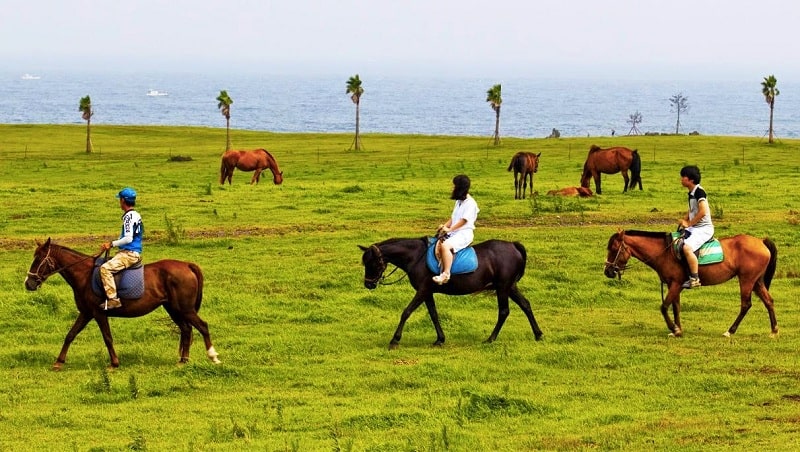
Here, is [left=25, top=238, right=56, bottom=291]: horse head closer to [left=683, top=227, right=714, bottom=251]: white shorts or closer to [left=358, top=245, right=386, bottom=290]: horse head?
[left=358, top=245, right=386, bottom=290]: horse head

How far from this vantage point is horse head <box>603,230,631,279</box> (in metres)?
16.6

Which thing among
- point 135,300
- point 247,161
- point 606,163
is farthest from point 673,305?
point 247,161

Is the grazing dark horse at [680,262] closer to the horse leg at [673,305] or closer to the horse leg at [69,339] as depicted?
the horse leg at [673,305]

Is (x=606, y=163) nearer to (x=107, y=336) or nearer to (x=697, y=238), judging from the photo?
(x=697, y=238)

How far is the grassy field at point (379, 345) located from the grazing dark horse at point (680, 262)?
0.68 meters

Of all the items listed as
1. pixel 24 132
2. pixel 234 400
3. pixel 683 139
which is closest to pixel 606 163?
pixel 234 400

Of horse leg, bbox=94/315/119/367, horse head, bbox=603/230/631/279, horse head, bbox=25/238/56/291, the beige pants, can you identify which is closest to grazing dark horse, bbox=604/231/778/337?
horse head, bbox=603/230/631/279

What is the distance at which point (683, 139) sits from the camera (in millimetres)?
74062

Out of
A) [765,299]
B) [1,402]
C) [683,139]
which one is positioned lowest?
[1,402]

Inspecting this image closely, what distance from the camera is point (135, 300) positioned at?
14734 mm

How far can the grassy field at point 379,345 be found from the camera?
11.6 meters

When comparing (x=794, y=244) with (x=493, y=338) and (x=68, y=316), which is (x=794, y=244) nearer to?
(x=493, y=338)

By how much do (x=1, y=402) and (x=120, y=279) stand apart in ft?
7.99

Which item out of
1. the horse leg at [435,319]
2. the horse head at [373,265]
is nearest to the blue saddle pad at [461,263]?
the horse leg at [435,319]
